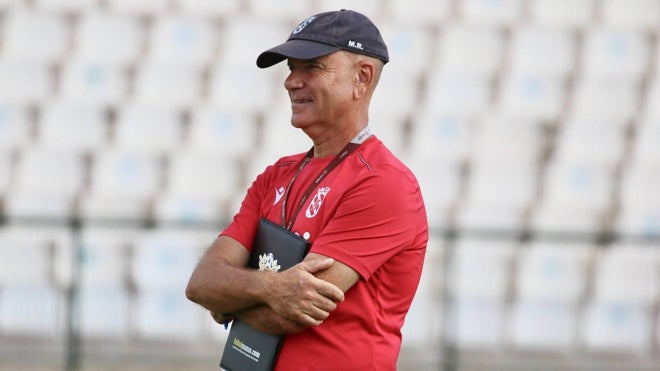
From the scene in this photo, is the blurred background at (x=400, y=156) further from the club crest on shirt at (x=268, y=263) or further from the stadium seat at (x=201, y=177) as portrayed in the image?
the club crest on shirt at (x=268, y=263)

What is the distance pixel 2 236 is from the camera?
8.92m

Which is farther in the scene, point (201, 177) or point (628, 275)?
point (201, 177)

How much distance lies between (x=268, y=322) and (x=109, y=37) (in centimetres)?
835

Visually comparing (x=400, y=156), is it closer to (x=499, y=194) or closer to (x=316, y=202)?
(x=499, y=194)

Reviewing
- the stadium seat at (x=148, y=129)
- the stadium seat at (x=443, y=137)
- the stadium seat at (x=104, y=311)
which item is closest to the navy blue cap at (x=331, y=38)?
the stadium seat at (x=104, y=311)

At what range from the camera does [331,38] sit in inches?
137

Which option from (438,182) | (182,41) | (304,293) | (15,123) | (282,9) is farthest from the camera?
(282,9)

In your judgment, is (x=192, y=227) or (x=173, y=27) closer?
(x=192, y=227)

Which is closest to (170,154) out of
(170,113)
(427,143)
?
(170,113)

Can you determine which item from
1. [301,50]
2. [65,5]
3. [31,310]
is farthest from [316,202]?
[65,5]

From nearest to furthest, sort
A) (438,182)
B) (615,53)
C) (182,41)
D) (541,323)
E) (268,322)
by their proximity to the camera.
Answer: (268,322) → (541,323) → (438,182) → (615,53) → (182,41)

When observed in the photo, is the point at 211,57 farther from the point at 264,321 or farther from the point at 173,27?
the point at 264,321

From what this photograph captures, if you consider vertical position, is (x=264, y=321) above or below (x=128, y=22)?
below

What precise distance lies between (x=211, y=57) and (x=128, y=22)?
881mm
